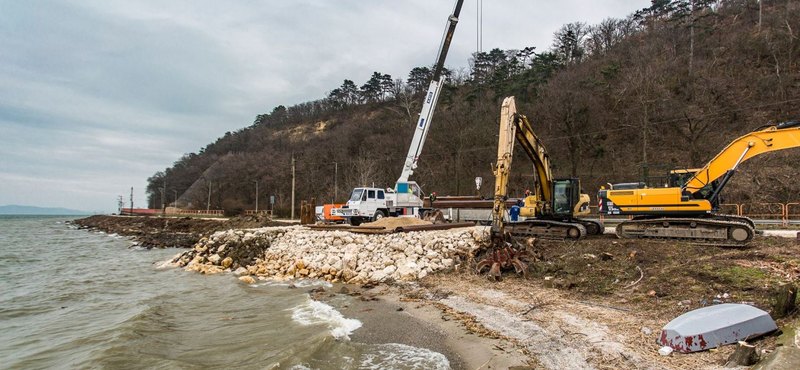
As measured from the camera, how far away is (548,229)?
14648 mm

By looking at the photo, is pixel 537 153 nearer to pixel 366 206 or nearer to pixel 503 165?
pixel 503 165

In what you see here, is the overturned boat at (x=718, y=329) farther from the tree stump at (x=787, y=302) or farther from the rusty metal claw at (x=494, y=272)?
the rusty metal claw at (x=494, y=272)

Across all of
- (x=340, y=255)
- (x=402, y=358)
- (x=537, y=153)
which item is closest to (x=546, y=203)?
(x=537, y=153)

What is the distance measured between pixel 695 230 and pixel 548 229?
4.17m

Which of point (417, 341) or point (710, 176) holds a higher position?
point (710, 176)

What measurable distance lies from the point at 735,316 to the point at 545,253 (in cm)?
685

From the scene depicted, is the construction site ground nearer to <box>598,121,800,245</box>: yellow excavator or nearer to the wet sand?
the wet sand

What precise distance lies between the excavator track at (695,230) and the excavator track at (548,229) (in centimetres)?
133

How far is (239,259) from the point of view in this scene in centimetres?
1596

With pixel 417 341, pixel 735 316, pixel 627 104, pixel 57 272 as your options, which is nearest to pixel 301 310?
pixel 417 341

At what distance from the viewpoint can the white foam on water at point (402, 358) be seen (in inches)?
225

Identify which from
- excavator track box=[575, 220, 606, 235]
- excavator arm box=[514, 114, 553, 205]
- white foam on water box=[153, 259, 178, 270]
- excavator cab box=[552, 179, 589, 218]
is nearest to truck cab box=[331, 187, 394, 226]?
white foam on water box=[153, 259, 178, 270]

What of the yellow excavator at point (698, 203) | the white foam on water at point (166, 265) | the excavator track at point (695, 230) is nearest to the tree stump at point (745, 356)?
the excavator track at point (695, 230)

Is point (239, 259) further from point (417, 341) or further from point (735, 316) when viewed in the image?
point (735, 316)
